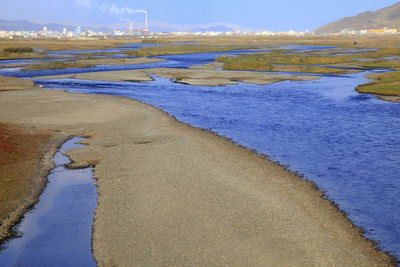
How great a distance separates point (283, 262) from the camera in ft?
41.7

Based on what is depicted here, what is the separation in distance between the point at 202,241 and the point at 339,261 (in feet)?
13.3

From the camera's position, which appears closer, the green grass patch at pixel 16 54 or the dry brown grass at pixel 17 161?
the dry brown grass at pixel 17 161

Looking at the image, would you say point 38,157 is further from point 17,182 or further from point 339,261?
point 339,261

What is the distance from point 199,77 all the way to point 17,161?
39283mm

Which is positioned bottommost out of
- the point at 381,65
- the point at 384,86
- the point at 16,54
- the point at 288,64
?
the point at 384,86

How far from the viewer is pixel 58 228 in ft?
50.4

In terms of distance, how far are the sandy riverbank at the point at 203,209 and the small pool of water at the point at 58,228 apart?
19.9 inches

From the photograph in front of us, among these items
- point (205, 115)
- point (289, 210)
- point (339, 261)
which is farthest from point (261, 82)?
point (339, 261)

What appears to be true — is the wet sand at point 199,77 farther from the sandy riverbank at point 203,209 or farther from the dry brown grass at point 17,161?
the dry brown grass at point 17,161

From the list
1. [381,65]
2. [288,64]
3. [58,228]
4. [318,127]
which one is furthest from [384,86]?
[58,228]

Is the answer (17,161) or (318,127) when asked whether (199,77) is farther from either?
(17,161)

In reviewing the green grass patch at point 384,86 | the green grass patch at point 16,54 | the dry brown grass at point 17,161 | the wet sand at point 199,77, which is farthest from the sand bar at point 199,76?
the green grass patch at point 16,54

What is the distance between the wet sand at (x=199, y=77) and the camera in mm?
56719

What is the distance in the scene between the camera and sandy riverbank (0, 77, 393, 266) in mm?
13219
